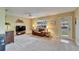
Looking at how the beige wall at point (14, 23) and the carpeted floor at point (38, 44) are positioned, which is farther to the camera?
the beige wall at point (14, 23)

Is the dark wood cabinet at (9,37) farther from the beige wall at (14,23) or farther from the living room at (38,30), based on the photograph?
the beige wall at (14,23)

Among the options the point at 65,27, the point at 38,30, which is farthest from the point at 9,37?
the point at 65,27

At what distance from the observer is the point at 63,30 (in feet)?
14.5

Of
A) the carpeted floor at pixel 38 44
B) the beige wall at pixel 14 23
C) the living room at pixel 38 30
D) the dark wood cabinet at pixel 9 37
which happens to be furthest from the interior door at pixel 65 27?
the dark wood cabinet at pixel 9 37

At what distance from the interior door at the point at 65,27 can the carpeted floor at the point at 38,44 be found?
13.1 inches

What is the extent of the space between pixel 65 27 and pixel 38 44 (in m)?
1.38

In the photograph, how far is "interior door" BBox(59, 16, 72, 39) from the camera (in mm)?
4403

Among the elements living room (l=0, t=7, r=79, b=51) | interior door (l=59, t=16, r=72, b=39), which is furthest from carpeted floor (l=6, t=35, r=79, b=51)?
interior door (l=59, t=16, r=72, b=39)

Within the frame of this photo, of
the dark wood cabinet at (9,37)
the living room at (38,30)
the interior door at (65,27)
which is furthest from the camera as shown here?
the interior door at (65,27)

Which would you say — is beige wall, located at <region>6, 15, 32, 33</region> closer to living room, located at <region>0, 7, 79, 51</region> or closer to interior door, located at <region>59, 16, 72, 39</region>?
living room, located at <region>0, 7, 79, 51</region>

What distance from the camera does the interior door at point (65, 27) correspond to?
4.40 metres

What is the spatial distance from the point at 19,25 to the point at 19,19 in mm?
252
